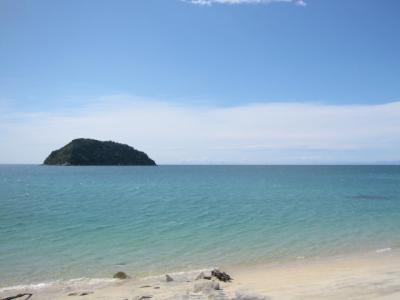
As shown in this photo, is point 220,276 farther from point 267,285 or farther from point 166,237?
point 166,237

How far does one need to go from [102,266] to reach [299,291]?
922cm

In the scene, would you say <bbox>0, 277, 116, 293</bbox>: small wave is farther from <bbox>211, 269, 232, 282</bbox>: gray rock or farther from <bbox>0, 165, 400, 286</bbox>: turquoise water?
<bbox>211, 269, 232, 282</bbox>: gray rock

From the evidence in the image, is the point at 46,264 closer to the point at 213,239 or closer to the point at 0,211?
the point at 213,239

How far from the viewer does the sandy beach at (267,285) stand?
12.0 metres

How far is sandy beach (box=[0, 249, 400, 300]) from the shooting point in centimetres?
1202

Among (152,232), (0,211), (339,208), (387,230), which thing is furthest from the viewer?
(339,208)

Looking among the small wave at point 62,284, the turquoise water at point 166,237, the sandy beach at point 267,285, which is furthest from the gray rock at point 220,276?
the small wave at point 62,284

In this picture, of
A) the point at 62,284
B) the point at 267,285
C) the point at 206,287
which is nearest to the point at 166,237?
the point at 62,284

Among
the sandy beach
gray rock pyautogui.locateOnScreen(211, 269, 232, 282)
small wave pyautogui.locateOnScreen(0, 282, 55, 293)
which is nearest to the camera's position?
the sandy beach

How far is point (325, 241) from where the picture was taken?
24188mm

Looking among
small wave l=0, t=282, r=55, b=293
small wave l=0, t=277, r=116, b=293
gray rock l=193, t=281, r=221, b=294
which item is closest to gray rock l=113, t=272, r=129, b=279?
small wave l=0, t=277, r=116, b=293

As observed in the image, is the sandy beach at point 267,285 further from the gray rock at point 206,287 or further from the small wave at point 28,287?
the small wave at point 28,287

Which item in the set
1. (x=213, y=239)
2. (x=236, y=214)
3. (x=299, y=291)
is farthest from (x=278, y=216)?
(x=299, y=291)

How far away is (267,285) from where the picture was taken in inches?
540
